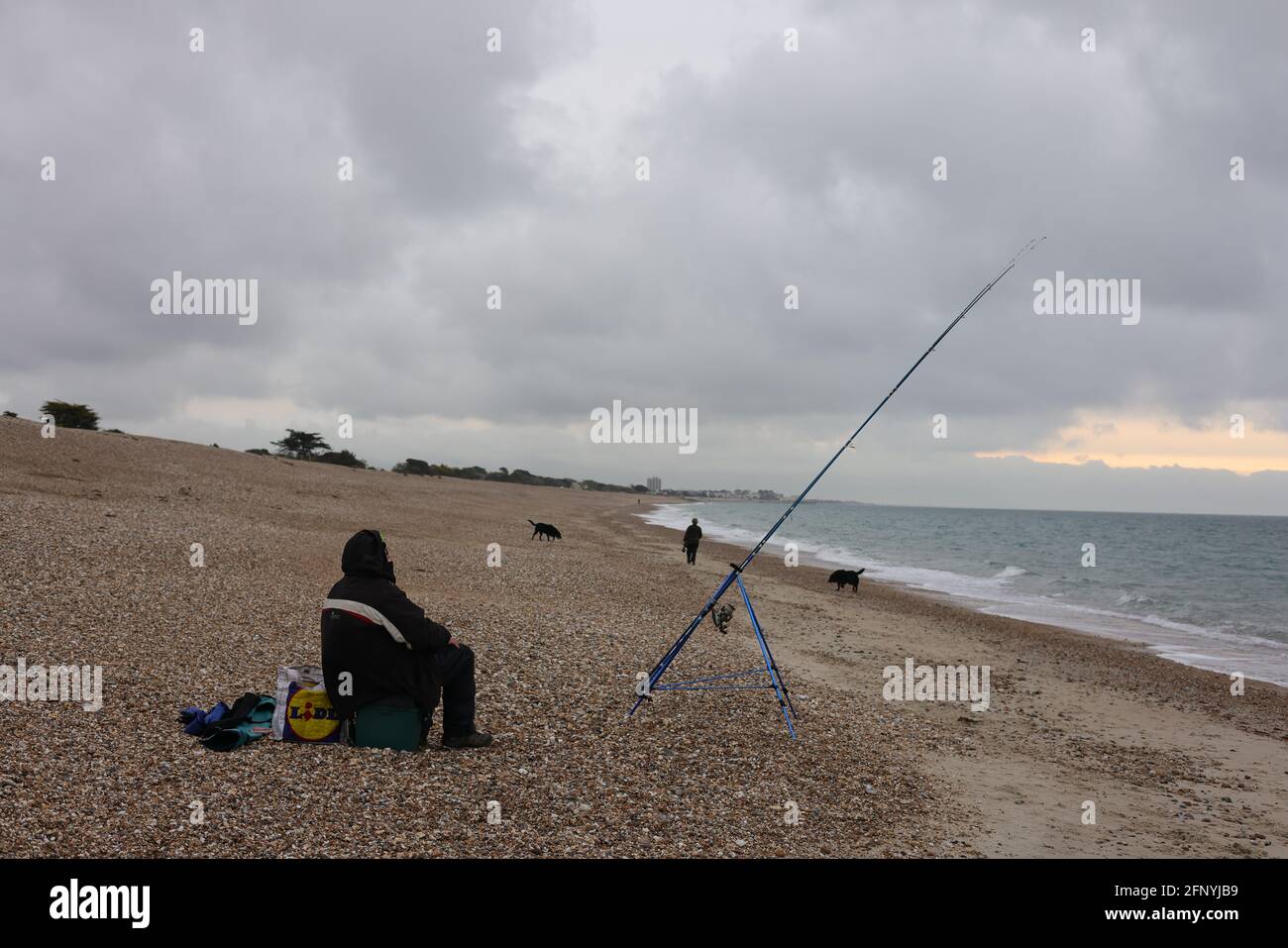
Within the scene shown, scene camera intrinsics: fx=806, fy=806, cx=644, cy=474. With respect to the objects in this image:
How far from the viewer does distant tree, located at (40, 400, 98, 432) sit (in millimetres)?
48531

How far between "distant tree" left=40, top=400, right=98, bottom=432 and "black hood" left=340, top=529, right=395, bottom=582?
51.6m

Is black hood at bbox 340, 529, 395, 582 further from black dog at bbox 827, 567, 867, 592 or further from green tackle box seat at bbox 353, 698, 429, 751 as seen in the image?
→ black dog at bbox 827, 567, 867, 592

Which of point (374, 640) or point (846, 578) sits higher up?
point (374, 640)

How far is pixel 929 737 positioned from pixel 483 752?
542 cm

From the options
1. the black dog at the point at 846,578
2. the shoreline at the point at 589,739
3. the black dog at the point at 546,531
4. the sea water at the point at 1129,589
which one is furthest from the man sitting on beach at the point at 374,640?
the black dog at the point at 546,531

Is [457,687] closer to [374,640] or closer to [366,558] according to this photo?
[374,640]

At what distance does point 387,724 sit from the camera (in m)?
6.77

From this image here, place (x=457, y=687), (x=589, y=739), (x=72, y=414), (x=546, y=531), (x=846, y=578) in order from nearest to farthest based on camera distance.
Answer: (x=457, y=687), (x=589, y=739), (x=846, y=578), (x=546, y=531), (x=72, y=414)

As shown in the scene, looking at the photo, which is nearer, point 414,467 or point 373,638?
point 373,638

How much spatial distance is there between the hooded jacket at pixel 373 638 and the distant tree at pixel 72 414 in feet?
169

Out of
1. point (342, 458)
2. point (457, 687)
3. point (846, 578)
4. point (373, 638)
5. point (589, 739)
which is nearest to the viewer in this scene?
point (373, 638)

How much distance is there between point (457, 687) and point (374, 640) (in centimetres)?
87

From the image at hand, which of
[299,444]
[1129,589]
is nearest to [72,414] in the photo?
[299,444]
